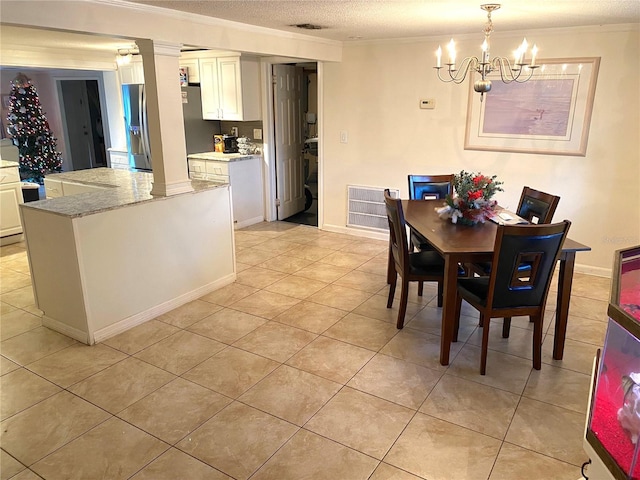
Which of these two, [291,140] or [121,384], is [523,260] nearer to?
[121,384]

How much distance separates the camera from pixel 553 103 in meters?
4.18

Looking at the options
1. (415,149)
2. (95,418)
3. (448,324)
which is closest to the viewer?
(95,418)

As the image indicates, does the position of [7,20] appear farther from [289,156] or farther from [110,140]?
[110,140]

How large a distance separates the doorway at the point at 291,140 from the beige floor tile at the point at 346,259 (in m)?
1.30

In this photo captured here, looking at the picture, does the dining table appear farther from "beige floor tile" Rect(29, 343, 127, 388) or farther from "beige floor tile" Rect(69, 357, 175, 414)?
"beige floor tile" Rect(29, 343, 127, 388)

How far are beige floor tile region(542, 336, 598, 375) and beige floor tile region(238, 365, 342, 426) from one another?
1403 millimetres

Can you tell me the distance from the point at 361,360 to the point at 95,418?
60.4 inches

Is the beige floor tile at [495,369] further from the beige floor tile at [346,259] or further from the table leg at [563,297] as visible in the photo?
the beige floor tile at [346,259]

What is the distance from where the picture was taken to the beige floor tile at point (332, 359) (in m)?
2.80

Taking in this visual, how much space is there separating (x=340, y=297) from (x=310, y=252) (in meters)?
1.25

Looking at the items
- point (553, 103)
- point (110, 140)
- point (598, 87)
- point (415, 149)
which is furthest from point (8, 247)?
point (598, 87)

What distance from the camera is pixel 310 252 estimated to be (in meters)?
5.05

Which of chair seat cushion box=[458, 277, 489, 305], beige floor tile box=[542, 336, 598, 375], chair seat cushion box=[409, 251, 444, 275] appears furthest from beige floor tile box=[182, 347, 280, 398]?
beige floor tile box=[542, 336, 598, 375]

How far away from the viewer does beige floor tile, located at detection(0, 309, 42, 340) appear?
3.31 metres
